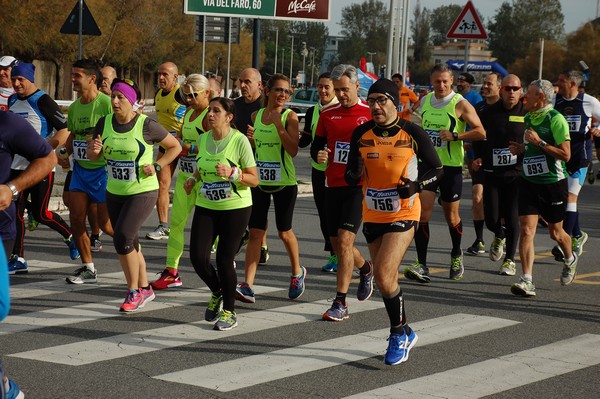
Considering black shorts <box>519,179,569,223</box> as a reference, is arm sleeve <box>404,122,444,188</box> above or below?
above

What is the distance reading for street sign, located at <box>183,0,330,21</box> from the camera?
19141 millimetres

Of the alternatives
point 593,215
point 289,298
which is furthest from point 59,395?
point 593,215

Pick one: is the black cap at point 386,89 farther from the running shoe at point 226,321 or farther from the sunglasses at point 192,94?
the sunglasses at point 192,94

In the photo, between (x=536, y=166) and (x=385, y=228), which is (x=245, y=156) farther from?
(x=536, y=166)

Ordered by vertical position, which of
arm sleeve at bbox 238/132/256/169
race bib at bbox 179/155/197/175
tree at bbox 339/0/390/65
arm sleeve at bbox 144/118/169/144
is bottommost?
race bib at bbox 179/155/197/175

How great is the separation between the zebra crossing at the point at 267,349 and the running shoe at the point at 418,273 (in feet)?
3.79

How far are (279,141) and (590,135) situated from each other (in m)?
4.24

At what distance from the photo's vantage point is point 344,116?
8.72 m

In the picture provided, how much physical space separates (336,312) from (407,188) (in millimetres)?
1464

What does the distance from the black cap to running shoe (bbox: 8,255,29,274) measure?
4.38m

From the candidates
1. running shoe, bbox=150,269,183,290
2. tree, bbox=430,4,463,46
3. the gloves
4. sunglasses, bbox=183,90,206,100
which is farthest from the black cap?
tree, bbox=430,4,463,46

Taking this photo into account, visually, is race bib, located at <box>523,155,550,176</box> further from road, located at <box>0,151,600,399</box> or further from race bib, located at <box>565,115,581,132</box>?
race bib, located at <box>565,115,581,132</box>

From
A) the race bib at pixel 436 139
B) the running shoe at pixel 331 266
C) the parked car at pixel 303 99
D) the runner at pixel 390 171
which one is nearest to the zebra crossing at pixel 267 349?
the runner at pixel 390 171

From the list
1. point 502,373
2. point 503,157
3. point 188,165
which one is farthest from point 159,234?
point 502,373
